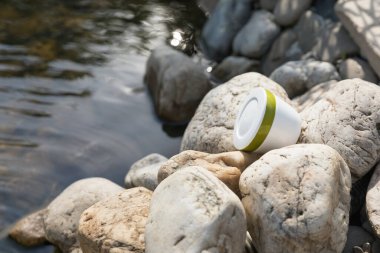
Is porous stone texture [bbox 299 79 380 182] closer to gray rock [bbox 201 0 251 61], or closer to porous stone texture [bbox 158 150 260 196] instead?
porous stone texture [bbox 158 150 260 196]

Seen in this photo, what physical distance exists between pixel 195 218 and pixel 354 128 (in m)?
1.70

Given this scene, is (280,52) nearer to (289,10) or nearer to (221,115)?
(289,10)

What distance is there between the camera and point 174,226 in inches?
138

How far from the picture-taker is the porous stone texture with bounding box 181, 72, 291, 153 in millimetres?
5070

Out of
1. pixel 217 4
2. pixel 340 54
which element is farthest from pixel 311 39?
pixel 217 4

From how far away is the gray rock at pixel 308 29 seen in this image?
23.3ft

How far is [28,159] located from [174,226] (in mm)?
3116

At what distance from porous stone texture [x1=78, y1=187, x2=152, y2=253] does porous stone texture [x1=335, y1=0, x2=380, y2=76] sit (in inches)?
117

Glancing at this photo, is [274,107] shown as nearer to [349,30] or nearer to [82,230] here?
[82,230]

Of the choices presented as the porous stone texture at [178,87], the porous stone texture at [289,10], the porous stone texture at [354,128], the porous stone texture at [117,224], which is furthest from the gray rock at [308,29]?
the porous stone texture at [117,224]

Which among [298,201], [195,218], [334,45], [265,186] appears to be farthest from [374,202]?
[334,45]

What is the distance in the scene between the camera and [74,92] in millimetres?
7480

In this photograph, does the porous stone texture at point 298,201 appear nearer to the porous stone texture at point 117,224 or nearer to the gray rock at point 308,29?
the porous stone texture at point 117,224

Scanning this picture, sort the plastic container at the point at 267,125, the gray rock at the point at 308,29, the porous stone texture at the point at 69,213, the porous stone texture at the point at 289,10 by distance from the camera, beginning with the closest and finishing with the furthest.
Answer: the plastic container at the point at 267,125
the porous stone texture at the point at 69,213
the gray rock at the point at 308,29
the porous stone texture at the point at 289,10
